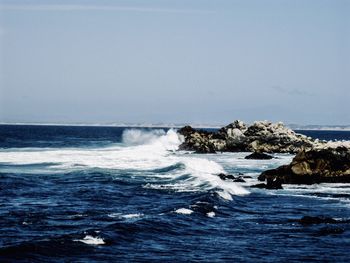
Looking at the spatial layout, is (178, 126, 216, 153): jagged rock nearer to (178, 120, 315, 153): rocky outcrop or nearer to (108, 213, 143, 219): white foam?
(178, 120, 315, 153): rocky outcrop

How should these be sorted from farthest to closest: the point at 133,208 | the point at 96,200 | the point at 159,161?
1. the point at 159,161
2. the point at 96,200
3. the point at 133,208

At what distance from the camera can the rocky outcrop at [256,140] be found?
105 meters

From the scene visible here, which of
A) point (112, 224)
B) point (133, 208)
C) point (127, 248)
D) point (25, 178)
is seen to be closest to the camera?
point (127, 248)

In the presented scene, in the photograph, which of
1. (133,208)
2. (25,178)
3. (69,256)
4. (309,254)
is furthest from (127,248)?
(25,178)

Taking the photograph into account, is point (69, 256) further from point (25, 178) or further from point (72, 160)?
point (72, 160)

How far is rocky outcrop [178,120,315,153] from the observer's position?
104938 millimetres

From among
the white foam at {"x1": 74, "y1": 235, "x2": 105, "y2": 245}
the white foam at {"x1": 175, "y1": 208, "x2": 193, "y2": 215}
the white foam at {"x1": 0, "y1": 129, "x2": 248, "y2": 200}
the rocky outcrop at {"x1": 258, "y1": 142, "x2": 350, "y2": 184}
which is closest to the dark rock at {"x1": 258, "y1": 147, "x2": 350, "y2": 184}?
the rocky outcrop at {"x1": 258, "y1": 142, "x2": 350, "y2": 184}

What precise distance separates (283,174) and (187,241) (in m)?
26.4

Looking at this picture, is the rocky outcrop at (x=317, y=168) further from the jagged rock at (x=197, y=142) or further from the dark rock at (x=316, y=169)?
the jagged rock at (x=197, y=142)

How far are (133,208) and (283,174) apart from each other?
1902cm

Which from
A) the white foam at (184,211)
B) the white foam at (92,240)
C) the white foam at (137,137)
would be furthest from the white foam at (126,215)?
the white foam at (137,137)

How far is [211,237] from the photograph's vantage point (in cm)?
3231

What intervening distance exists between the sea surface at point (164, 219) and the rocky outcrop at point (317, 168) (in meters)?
1.31

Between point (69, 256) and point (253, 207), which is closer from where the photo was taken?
point (69, 256)
